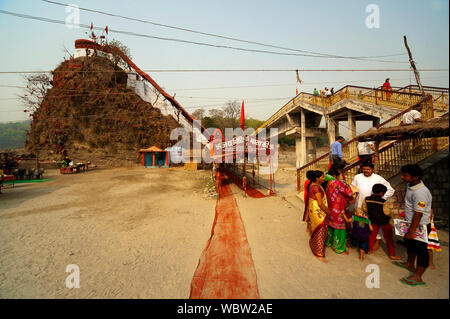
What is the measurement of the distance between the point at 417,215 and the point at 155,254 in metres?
5.26

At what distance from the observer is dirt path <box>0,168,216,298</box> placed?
346 centimetres

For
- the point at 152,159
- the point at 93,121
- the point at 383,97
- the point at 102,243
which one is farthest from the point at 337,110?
the point at 93,121

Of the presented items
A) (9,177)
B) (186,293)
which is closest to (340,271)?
(186,293)

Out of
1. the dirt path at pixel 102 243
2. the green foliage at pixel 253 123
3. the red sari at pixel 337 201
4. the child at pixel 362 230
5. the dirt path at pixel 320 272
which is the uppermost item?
the green foliage at pixel 253 123

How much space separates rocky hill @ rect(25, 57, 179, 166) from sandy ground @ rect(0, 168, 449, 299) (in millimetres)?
19442

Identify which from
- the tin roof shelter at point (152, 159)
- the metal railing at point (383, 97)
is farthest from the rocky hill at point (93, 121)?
the metal railing at point (383, 97)

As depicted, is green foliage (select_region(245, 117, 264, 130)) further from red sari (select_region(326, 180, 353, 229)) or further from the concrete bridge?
red sari (select_region(326, 180, 353, 229))

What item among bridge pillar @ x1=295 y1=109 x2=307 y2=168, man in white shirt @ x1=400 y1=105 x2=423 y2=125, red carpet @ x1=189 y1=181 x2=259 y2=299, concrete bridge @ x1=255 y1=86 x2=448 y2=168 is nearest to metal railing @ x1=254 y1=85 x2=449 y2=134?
concrete bridge @ x1=255 y1=86 x2=448 y2=168

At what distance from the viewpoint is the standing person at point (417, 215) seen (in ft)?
9.71

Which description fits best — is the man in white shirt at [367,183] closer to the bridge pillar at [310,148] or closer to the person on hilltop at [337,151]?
the person on hilltop at [337,151]

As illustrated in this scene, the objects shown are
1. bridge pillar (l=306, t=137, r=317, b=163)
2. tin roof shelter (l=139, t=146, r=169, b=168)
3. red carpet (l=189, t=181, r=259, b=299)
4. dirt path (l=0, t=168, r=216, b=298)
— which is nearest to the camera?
red carpet (l=189, t=181, r=259, b=299)

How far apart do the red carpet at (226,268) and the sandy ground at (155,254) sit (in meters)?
0.17

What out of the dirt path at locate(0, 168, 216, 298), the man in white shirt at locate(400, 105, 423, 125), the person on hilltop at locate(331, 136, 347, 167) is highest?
the man in white shirt at locate(400, 105, 423, 125)

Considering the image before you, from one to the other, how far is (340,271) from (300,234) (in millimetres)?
1801
